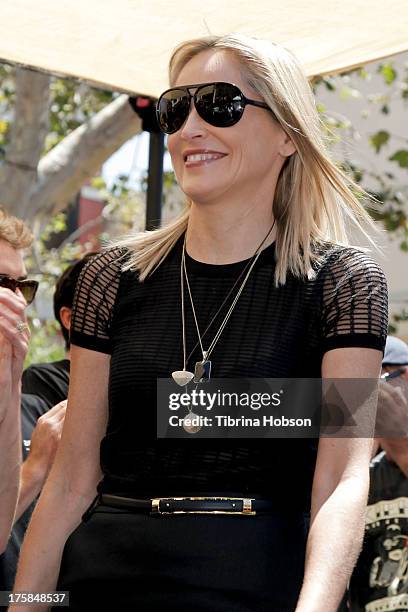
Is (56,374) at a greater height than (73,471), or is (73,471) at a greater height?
(56,374)

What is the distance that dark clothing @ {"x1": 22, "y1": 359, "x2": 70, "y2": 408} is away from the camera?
3.94 metres

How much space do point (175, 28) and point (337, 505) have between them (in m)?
2.05

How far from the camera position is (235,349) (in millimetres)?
2266

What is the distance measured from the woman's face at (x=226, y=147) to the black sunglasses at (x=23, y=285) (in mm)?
986

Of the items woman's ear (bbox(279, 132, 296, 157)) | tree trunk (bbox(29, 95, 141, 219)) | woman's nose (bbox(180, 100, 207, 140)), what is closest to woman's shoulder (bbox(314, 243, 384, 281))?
woman's ear (bbox(279, 132, 296, 157))

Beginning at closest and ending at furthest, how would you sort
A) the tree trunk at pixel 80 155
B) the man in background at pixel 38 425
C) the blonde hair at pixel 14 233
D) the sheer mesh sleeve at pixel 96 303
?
the sheer mesh sleeve at pixel 96 303 < the man in background at pixel 38 425 < the blonde hair at pixel 14 233 < the tree trunk at pixel 80 155

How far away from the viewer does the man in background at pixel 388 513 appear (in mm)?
3734

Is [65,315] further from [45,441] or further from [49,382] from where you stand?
[45,441]

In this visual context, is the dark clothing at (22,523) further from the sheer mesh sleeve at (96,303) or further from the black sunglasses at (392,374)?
the black sunglasses at (392,374)

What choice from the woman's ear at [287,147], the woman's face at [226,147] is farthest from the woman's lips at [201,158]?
the woman's ear at [287,147]

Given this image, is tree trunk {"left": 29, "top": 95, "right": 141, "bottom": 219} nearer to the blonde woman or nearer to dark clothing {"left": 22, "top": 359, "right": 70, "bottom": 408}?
dark clothing {"left": 22, "top": 359, "right": 70, "bottom": 408}

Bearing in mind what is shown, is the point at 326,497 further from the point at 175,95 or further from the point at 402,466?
the point at 402,466

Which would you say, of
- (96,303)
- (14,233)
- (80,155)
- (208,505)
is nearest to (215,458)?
(208,505)

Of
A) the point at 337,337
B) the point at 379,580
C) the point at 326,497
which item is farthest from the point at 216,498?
the point at 379,580
